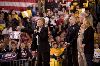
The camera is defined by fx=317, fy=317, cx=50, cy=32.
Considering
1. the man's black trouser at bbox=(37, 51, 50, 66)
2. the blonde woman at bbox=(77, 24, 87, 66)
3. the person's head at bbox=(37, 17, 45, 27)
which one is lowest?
the man's black trouser at bbox=(37, 51, 50, 66)

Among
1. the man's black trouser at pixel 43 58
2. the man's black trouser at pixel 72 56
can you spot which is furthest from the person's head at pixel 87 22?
the man's black trouser at pixel 43 58

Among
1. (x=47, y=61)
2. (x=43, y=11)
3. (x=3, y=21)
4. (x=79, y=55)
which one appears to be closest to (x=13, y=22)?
(x=3, y=21)

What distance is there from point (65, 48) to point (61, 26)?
40 centimetres

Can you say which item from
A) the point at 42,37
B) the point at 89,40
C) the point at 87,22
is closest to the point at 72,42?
the point at 89,40

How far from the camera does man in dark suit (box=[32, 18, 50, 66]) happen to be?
18.3ft

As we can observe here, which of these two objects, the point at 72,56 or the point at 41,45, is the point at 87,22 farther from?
the point at 41,45

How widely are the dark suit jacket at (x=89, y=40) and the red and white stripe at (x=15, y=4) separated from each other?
1.14 metres

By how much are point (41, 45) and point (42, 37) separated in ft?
0.47

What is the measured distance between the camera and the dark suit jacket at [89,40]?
5191mm

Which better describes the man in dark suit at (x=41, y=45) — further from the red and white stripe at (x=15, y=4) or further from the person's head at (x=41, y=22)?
the red and white stripe at (x=15, y=4)

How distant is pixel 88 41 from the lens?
17.1 ft

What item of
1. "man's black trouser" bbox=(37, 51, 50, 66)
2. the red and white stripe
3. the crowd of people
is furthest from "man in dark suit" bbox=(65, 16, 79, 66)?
the red and white stripe

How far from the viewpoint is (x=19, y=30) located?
564 cm

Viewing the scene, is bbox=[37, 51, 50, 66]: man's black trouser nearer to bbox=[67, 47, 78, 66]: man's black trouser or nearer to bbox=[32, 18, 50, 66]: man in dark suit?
bbox=[32, 18, 50, 66]: man in dark suit
